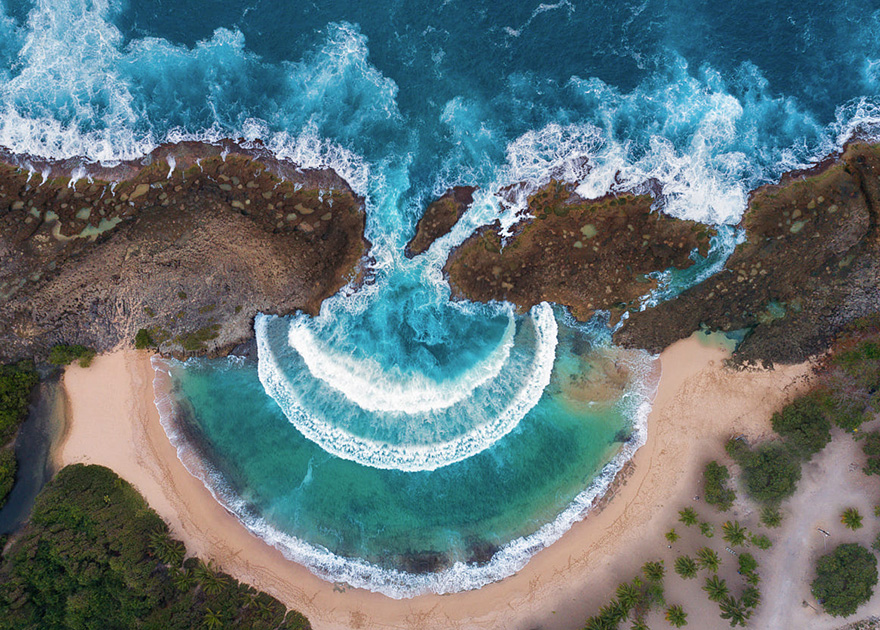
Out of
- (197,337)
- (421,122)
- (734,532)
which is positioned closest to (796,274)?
(734,532)

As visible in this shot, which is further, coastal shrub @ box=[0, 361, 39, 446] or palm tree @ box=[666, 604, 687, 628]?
coastal shrub @ box=[0, 361, 39, 446]

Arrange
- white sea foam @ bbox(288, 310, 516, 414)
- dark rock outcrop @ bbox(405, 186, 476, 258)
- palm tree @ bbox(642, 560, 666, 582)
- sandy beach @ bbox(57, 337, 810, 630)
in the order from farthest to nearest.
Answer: white sea foam @ bbox(288, 310, 516, 414), sandy beach @ bbox(57, 337, 810, 630), dark rock outcrop @ bbox(405, 186, 476, 258), palm tree @ bbox(642, 560, 666, 582)

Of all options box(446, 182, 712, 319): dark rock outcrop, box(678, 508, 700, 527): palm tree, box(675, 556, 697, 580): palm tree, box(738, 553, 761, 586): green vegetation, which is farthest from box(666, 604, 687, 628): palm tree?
box(446, 182, 712, 319): dark rock outcrop

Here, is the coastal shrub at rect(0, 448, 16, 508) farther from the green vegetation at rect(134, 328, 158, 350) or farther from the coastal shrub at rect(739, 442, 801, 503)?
the coastal shrub at rect(739, 442, 801, 503)

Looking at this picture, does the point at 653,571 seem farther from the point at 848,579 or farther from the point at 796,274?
the point at 796,274

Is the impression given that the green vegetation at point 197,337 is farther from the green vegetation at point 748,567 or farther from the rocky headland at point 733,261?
the green vegetation at point 748,567

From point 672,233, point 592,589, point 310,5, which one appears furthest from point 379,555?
point 310,5

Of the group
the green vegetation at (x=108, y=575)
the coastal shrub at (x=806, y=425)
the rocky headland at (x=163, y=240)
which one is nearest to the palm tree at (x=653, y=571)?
the coastal shrub at (x=806, y=425)

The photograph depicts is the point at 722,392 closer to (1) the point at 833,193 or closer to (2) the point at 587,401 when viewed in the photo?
(2) the point at 587,401
